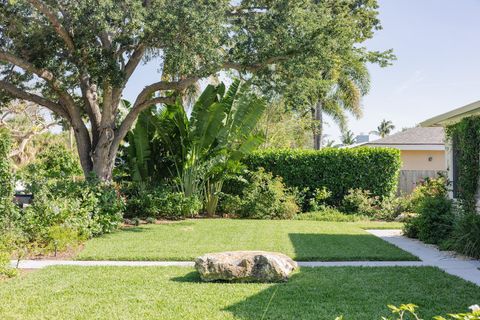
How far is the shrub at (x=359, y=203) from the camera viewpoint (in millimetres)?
18000

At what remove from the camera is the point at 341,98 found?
3225cm

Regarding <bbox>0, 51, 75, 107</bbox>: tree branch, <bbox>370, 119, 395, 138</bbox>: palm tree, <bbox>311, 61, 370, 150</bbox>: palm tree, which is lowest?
<bbox>0, 51, 75, 107</bbox>: tree branch

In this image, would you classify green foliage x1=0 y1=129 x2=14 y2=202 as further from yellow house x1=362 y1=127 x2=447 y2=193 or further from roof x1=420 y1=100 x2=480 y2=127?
yellow house x1=362 y1=127 x2=447 y2=193

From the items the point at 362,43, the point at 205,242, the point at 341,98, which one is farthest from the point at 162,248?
the point at 341,98

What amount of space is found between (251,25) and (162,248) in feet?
23.8

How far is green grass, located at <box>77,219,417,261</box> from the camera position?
371 inches

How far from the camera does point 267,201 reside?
17.6 meters

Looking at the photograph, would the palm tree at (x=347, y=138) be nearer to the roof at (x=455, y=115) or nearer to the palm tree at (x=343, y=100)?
the palm tree at (x=343, y=100)

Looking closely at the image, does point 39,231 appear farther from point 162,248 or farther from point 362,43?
point 362,43

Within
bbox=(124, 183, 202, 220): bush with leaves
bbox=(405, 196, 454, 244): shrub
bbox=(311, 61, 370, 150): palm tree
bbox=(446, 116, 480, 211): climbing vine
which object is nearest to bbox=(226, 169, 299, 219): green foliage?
bbox=(124, 183, 202, 220): bush with leaves

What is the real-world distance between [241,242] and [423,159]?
19545 millimetres

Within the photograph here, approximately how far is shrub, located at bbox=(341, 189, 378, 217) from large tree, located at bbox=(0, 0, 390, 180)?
5.47 m

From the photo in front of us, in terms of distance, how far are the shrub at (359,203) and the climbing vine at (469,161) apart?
670 cm

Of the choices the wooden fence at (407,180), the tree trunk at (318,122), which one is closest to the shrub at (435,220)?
the wooden fence at (407,180)
